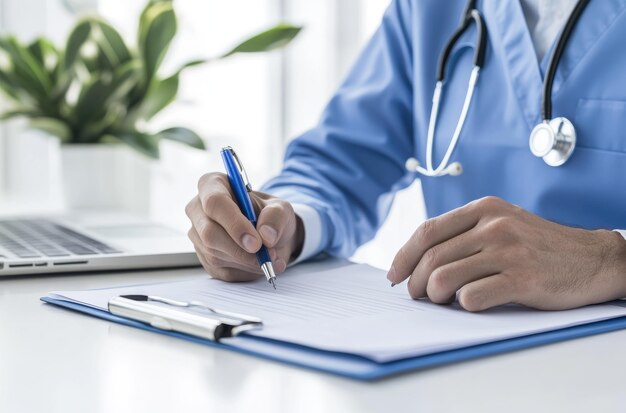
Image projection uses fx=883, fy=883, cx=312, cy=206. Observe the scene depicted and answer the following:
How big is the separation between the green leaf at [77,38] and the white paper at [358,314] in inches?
30.8

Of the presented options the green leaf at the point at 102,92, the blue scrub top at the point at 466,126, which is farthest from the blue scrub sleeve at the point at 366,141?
the green leaf at the point at 102,92

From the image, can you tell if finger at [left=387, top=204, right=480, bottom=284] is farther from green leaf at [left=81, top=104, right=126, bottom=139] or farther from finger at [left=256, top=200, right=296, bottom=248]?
green leaf at [left=81, top=104, right=126, bottom=139]

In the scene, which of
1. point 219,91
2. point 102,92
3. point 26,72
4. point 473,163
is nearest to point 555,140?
point 473,163

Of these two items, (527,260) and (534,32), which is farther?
(534,32)

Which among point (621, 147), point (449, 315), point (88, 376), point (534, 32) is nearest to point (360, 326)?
point (449, 315)

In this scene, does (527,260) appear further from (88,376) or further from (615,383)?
(88,376)

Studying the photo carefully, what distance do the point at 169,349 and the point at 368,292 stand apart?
218 mm

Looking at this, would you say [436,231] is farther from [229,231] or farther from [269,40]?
[269,40]

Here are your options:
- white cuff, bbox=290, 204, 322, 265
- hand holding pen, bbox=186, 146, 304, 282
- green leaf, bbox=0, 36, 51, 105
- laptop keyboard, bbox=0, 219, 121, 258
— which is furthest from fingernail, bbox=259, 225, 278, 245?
green leaf, bbox=0, 36, 51, 105

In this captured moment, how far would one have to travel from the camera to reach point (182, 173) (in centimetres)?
218

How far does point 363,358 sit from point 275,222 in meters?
0.33

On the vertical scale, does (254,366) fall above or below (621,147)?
below

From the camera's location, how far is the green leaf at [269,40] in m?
1.42

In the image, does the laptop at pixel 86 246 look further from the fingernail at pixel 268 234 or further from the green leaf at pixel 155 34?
the green leaf at pixel 155 34
